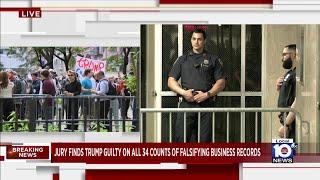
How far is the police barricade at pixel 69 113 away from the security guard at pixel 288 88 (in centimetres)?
104

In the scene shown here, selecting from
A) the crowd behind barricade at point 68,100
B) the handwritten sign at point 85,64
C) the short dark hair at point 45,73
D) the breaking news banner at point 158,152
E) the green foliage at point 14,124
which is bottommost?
the breaking news banner at point 158,152

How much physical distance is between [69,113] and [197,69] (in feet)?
3.21

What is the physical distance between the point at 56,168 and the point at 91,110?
0.52m

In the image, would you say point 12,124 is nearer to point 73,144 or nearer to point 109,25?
point 73,144

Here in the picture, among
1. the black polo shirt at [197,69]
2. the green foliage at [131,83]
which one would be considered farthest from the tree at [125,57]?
the black polo shirt at [197,69]

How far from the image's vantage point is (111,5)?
452cm

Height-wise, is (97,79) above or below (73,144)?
above

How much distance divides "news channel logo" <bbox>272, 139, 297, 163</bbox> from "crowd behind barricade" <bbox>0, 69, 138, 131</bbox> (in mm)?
1008

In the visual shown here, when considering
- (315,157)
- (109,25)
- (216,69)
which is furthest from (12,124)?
(315,157)

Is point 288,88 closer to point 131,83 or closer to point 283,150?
point 283,150

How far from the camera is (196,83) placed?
4734 mm

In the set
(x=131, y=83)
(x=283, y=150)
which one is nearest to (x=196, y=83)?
(x=131, y=83)

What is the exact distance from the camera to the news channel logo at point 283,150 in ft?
15.2

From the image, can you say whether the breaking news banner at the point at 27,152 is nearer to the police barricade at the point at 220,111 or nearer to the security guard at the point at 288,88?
the police barricade at the point at 220,111
